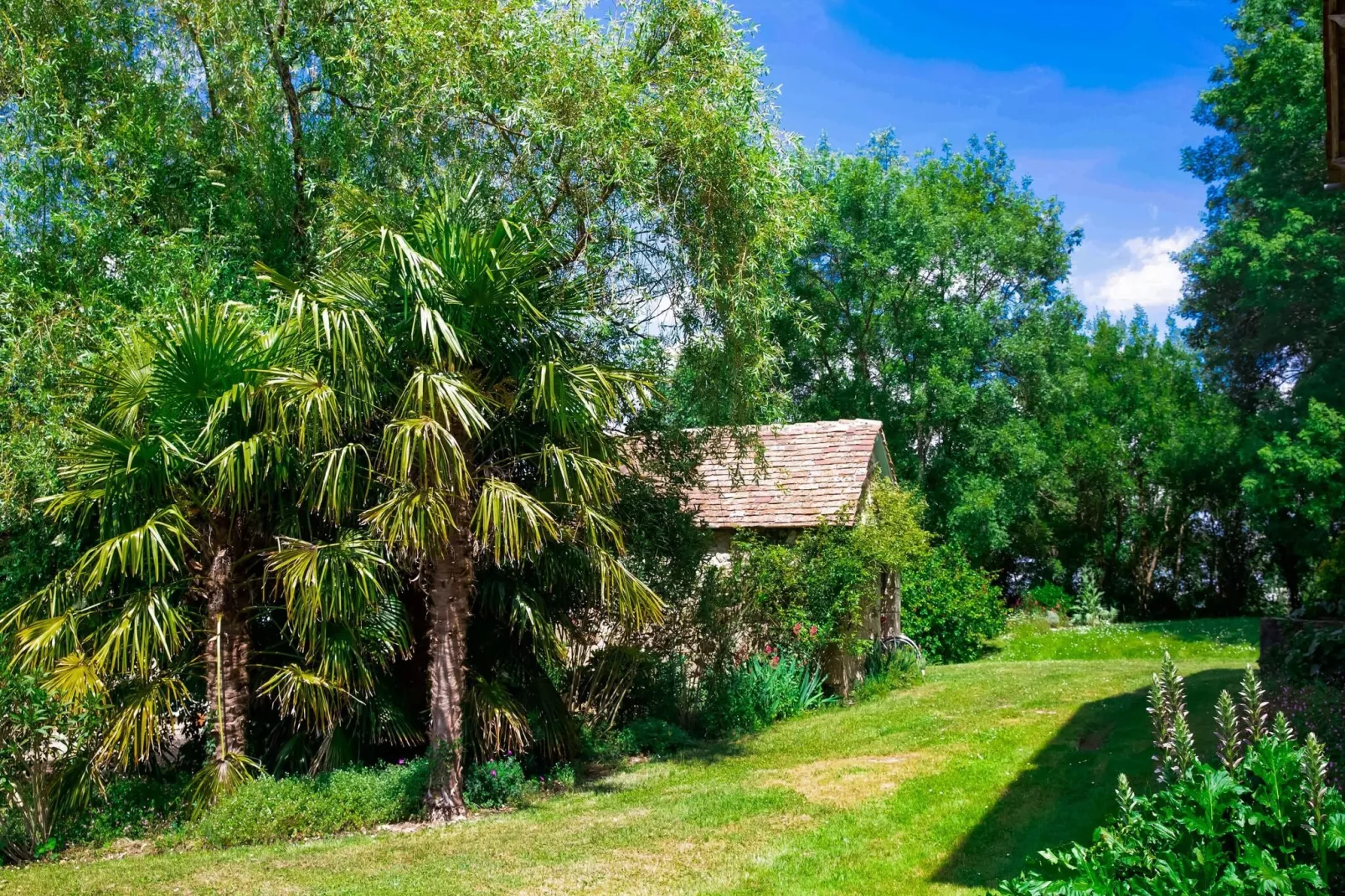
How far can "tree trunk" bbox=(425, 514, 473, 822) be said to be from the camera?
30.5 ft

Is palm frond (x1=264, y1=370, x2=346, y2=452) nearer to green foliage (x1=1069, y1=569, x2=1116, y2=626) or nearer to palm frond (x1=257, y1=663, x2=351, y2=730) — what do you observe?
palm frond (x1=257, y1=663, x2=351, y2=730)

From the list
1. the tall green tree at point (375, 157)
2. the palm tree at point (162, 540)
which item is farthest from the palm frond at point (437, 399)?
the tall green tree at point (375, 157)

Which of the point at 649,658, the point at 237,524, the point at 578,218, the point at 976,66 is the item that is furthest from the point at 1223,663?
the point at 237,524

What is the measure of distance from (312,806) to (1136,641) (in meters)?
18.7

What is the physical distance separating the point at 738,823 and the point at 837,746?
11.8ft

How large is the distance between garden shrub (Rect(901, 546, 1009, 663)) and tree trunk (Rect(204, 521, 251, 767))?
1473 centimetres

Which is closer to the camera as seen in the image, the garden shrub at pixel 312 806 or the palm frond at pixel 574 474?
the garden shrub at pixel 312 806

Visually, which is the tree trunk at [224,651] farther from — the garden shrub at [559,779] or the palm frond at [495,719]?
the garden shrub at [559,779]

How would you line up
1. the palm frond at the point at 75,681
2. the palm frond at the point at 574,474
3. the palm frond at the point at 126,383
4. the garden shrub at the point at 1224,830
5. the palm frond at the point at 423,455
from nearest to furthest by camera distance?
the garden shrub at the point at 1224,830, the palm frond at the point at 75,681, the palm frond at the point at 423,455, the palm frond at the point at 126,383, the palm frond at the point at 574,474

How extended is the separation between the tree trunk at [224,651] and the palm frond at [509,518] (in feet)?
8.09

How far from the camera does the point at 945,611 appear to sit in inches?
836

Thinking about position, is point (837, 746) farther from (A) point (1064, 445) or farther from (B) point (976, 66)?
(A) point (1064, 445)

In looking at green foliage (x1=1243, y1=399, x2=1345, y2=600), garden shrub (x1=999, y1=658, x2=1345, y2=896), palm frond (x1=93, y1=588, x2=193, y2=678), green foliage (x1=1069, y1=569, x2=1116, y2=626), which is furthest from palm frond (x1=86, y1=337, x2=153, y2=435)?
green foliage (x1=1069, y1=569, x2=1116, y2=626)

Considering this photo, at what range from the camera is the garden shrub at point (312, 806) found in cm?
858
